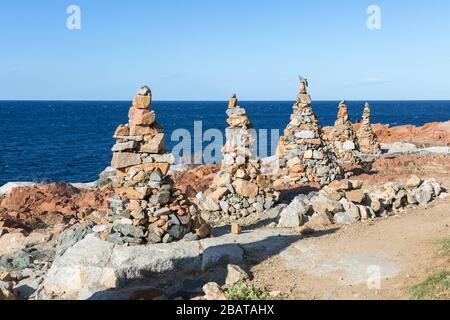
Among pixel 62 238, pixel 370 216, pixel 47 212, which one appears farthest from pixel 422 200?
pixel 47 212

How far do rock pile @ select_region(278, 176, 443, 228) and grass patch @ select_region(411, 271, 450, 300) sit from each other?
5003 millimetres

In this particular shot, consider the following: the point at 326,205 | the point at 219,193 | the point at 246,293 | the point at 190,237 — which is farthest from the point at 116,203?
the point at 326,205

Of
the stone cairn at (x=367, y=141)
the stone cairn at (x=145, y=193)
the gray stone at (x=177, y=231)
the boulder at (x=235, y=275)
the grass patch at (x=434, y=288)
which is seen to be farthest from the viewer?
the stone cairn at (x=367, y=141)

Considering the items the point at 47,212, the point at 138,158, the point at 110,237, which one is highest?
the point at 138,158

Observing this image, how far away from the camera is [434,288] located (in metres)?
7.66

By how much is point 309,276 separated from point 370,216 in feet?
16.8

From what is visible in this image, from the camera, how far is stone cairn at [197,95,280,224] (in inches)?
626

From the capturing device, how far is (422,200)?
1530cm

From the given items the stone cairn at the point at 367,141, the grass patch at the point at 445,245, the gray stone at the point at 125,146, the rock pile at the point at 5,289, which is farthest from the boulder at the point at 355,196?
the stone cairn at the point at 367,141

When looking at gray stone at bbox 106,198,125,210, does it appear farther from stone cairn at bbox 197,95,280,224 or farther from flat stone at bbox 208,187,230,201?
flat stone at bbox 208,187,230,201

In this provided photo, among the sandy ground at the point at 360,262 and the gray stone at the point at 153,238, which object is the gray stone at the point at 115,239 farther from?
the sandy ground at the point at 360,262

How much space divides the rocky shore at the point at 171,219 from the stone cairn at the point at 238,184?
0.04 meters

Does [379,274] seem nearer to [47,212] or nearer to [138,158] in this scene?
[138,158]

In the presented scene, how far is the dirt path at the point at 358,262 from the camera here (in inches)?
336
